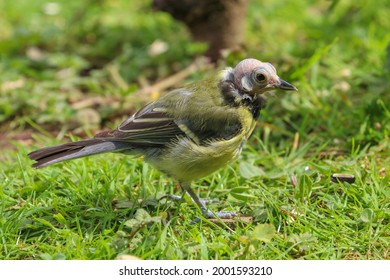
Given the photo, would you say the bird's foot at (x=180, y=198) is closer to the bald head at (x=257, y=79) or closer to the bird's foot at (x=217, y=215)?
the bird's foot at (x=217, y=215)

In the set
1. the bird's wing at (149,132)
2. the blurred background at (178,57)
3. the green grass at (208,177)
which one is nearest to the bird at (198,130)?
the bird's wing at (149,132)

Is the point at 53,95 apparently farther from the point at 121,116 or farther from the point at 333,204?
the point at 333,204

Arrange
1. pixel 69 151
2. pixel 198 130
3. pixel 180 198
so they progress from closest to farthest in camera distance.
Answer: pixel 69 151 → pixel 198 130 → pixel 180 198

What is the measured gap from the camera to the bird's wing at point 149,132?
3.57 meters

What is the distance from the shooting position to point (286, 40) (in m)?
6.44

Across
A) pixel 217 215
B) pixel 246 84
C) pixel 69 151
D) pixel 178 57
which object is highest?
pixel 178 57

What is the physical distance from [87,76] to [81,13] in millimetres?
1025

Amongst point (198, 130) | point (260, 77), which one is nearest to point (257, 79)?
point (260, 77)

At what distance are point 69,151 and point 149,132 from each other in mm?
492

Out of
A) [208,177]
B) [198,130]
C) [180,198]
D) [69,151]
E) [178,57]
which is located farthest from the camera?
[178,57]

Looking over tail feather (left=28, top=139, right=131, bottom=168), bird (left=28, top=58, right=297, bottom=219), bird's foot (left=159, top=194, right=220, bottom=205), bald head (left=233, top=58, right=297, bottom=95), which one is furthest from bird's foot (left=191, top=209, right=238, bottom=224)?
bald head (left=233, top=58, right=297, bottom=95)

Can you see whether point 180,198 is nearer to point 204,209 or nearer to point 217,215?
point 204,209

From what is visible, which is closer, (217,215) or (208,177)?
(217,215)

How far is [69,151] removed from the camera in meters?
3.43
